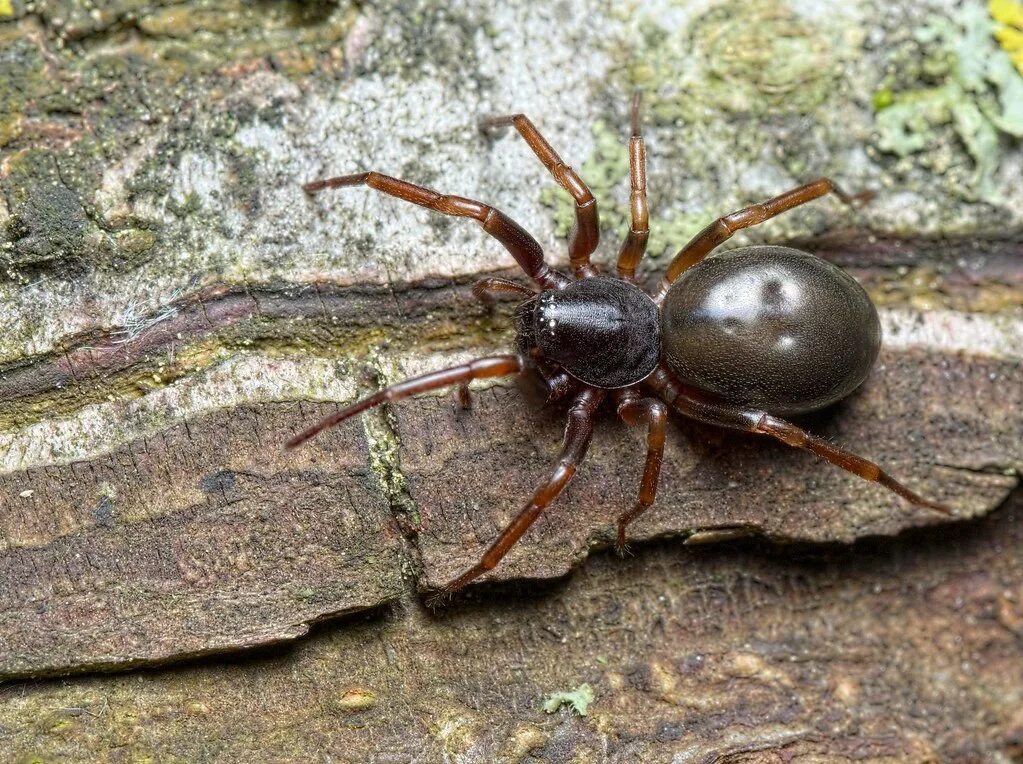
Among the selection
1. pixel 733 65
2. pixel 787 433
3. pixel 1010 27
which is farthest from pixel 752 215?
pixel 1010 27

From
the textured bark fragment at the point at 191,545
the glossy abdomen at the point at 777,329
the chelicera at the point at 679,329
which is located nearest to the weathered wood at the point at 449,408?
the textured bark fragment at the point at 191,545

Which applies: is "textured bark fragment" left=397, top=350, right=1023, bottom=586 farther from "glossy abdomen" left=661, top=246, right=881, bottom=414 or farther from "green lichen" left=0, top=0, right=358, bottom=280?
"green lichen" left=0, top=0, right=358, bottom=280

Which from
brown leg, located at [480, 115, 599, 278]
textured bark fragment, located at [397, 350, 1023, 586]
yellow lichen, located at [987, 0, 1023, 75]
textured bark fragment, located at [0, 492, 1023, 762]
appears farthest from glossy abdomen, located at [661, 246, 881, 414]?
yellow lichen, located at [987, 0, 1023, 75]

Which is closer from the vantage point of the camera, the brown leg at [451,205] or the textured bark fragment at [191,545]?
the textured bark fragment at [191,545]

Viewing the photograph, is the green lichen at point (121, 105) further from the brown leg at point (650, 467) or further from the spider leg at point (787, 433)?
the spider leg at point (787, 433)

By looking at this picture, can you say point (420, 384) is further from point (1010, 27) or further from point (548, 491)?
point (1010, 27)

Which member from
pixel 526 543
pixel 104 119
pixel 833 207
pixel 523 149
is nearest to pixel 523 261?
pixel 523 149

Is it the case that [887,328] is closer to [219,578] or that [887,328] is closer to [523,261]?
[523,261]
